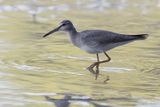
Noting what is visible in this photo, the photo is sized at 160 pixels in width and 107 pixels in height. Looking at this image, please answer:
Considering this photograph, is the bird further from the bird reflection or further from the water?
the bird reflection

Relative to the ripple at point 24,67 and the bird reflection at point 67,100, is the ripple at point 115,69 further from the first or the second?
the bird reflection at point 67,100

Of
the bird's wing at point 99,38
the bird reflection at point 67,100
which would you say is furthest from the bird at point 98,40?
the bird reflection at point 67,100

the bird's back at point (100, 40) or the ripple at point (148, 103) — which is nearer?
the ripple at point (148, 103)

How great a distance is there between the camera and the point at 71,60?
38.4 ft

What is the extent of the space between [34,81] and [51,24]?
5280 mm

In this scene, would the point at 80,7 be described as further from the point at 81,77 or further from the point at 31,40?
the point at 81,77

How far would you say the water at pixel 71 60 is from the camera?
923 centimetres

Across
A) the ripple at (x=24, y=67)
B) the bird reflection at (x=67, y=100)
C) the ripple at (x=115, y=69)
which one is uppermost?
the ripple at (x=24, y=67)

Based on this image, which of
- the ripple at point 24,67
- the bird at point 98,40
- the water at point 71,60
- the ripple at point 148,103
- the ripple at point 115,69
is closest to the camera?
the ripple at point 148,103

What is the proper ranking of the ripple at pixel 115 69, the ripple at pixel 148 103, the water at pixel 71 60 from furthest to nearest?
1. the ripple at pixel 115 69
2. the water at pixel 71 60
3. the ripple at pixel 148 103

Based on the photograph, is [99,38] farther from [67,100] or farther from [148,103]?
[148,103]

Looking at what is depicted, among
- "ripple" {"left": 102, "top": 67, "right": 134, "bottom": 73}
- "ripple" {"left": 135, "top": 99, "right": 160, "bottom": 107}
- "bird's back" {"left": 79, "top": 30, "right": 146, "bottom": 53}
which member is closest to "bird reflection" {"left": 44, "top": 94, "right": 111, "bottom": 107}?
"ripple" {"left": 135, "top": 99, "right": 160, "bottom": 107}

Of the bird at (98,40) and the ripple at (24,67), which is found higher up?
the bird at (98,40)

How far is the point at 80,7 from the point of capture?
695 inches
